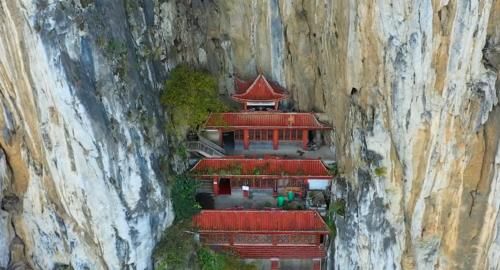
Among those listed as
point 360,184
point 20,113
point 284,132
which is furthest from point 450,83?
point 20,113

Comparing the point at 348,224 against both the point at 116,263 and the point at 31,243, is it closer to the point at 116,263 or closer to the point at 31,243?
the point at 116,263

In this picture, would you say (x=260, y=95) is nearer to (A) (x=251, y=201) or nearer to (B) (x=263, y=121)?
(B) (x=263, y=121)

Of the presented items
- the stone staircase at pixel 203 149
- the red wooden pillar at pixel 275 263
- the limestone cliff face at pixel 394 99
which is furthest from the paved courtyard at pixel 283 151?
the red wooden pillar at pixel 275 263

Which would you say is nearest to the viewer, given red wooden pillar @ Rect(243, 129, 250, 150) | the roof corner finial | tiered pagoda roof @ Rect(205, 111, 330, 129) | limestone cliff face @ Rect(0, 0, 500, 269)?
limestone cliff face @ Rect(0, 0, 500, 269)

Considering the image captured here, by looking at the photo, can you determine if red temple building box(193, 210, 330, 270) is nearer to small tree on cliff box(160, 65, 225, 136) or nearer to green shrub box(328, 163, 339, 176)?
green shrub box(328, 163, 339, 176)

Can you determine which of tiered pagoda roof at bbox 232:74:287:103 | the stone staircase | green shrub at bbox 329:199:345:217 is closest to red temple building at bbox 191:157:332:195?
the stone staircase

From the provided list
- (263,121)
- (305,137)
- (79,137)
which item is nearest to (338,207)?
(305,137)
